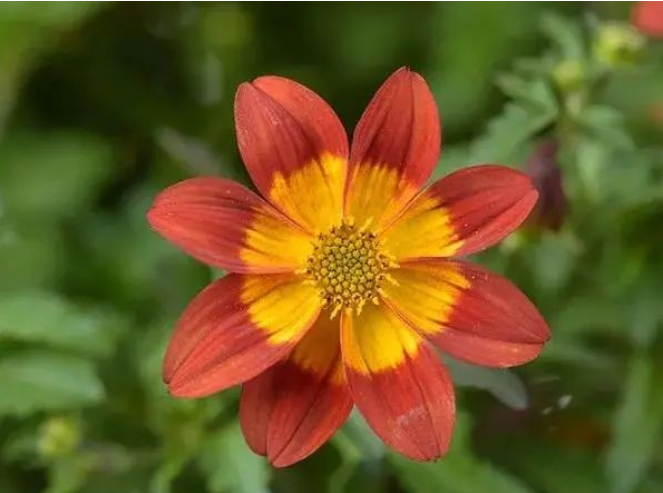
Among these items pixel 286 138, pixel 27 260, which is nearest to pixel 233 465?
pixel 286 138

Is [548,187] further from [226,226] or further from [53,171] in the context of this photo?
[53,171]

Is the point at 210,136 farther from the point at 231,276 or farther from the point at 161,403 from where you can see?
the point at 231,276

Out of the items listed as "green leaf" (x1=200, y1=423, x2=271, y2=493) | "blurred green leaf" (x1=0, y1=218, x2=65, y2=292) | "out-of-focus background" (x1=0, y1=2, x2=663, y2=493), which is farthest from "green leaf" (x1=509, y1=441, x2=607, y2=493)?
"blurred green leaf" (x1=0, y1=218, x2=65, y2=292)

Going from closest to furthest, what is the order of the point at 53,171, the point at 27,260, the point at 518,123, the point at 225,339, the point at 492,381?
the point at 225,339
the point at 492,381
the point at 518,123
the point at 27,260
the point at 53,171

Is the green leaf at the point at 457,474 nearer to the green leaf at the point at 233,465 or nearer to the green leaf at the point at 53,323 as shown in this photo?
the green leaf at the point at 233,465

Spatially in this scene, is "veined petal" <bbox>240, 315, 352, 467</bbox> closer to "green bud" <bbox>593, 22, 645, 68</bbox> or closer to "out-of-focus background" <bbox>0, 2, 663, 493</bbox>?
"out-of-focus background" <bbox>0, 2, 663, 493</bbox>

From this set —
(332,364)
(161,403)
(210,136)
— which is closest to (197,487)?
(161,403)

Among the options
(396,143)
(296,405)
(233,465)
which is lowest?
(233,465)
